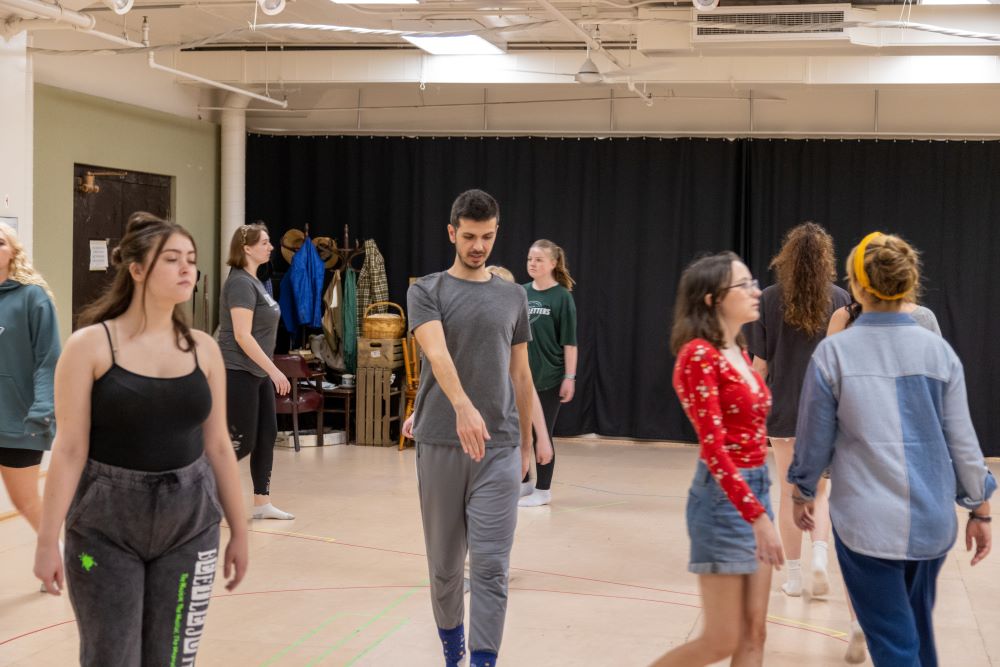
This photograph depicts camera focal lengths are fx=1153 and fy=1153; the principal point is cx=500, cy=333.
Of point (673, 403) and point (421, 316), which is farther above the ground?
point (421, 316)

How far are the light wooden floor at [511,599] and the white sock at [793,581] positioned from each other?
51mm

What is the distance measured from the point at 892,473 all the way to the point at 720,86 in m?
6.49

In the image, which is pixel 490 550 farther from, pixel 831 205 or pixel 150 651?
pixel 831 205

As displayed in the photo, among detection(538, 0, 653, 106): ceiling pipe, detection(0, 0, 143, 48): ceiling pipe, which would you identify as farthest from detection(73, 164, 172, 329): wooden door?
detection(538, 0, 653, 106): ceiling pipe

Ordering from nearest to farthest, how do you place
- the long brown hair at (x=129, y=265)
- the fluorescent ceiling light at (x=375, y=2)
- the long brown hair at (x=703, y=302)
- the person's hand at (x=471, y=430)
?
the long brown hair at (x=129, y=265) → the long brown hair at (x=703, y=302) → the person's hand at (x=471, y=430) → the fluorescent ceiling light at (x=375, y=2)

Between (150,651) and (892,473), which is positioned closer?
(150,651)

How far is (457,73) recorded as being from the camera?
359 inches

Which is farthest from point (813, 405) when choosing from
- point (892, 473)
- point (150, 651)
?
point (150, 651)

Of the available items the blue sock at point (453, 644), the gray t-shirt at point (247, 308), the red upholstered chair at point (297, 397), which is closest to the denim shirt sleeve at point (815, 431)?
the blue sock at point (453, 644)

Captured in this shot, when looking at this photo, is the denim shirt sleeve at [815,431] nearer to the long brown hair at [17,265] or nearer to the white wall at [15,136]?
the long brown hair at [17,265]

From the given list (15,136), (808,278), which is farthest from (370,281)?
(808,278)

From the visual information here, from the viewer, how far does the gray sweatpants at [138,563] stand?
2.48 meters

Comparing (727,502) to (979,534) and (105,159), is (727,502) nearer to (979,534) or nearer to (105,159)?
(979,534)

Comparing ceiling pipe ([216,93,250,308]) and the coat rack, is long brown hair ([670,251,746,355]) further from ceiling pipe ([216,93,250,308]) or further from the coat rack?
ceiling pipe ([216,93,250,308])
